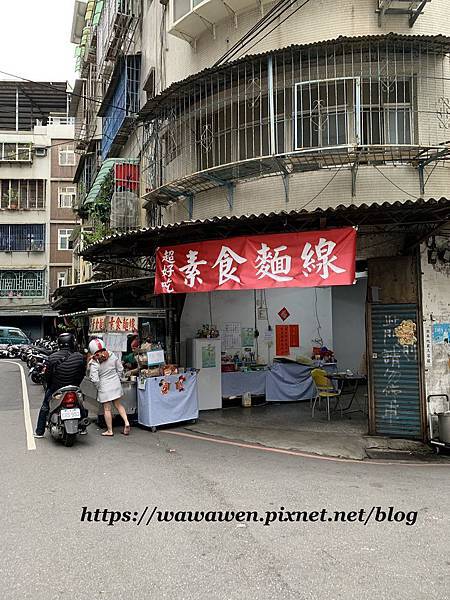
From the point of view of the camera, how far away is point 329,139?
31.1 feet

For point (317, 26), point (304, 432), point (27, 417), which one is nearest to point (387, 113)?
point (317, 26)

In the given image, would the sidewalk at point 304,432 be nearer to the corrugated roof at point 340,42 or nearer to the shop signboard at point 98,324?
the shop signboard at point 98,324

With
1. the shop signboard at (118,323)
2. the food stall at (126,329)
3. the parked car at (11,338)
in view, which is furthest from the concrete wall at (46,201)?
the shop signboard at (118,323)

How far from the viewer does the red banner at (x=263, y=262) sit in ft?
25.4

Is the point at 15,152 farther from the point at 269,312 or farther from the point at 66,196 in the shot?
the point at 269,312

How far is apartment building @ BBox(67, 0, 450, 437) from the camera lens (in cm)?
856

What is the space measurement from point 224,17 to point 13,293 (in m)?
Answer: 32.0

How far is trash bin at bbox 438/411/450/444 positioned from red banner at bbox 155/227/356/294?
8.16 feet

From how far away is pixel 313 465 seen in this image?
23.9 feet

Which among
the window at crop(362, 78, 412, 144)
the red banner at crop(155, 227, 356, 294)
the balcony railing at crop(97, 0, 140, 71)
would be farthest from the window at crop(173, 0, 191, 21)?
the balcony railing at crop(97, 0, 140, 71)

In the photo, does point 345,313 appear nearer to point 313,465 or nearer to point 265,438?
point 265,438

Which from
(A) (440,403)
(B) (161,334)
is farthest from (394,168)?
(B) (161,334)

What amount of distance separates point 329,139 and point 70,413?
20.4 feet

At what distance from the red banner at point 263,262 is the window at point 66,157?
32.8 m
